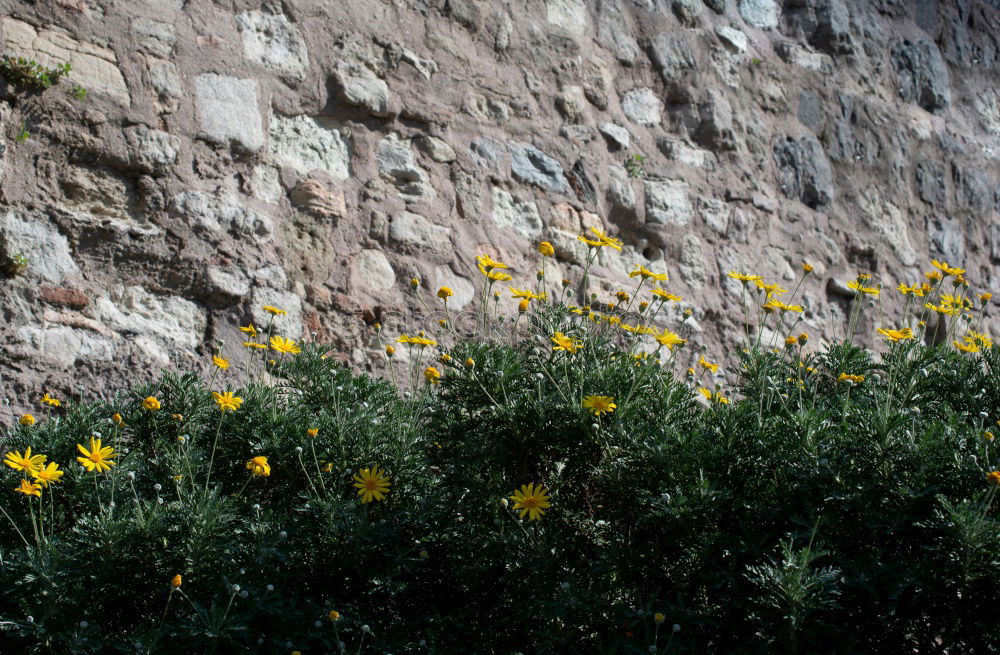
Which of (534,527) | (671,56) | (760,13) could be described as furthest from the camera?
(760,13)

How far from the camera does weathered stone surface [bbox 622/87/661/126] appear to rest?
172 inches

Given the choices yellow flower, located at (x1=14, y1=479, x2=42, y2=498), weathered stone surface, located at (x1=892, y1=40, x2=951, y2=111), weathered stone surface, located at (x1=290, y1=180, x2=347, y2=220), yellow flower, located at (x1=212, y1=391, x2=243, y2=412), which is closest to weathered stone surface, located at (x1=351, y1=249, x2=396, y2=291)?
weathered stone surface, located at (x1=290, y1=180, x2=347, y2=220)

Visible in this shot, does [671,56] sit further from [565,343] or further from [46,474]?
[46,474]

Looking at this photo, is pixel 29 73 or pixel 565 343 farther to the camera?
pixel 29 73

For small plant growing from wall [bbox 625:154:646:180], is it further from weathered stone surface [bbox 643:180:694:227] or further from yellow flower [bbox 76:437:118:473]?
yellow flower [bbox 76:437:118:473]

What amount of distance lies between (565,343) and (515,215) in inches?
66.5

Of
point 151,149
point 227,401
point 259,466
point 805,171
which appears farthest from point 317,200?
point 805,171

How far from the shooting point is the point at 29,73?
9.07ft

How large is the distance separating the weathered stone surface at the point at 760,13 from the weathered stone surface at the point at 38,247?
3849 mm

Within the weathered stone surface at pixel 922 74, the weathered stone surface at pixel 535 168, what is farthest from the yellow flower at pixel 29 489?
the weathered stone surface at pixel 922 74

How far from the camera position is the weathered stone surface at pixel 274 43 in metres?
3.31

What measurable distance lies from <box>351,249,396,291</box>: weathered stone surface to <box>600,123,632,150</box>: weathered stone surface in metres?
1.41

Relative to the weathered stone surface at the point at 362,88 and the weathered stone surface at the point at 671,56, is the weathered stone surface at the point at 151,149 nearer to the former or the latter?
the weathered stone surface at the point at 362,88

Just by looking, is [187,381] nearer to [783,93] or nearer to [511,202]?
[511,202]
